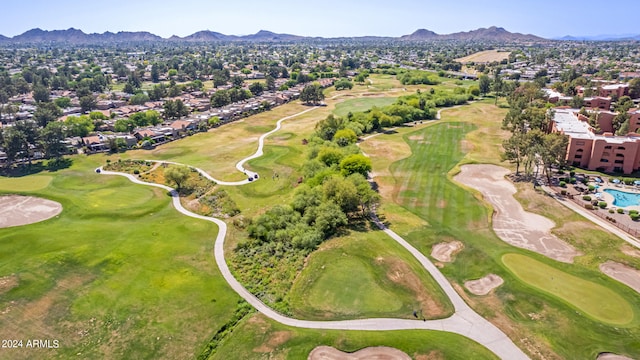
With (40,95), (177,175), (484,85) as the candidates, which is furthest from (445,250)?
(40,95)

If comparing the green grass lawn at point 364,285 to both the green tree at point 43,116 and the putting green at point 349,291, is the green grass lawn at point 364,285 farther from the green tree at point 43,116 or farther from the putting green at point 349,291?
the green tree at point 43,116

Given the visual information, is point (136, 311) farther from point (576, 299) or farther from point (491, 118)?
point (491, 118)

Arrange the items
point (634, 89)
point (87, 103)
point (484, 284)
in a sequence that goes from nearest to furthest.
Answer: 1. point (484, 284)
2. point (634, 89)
3. point (87, 103)

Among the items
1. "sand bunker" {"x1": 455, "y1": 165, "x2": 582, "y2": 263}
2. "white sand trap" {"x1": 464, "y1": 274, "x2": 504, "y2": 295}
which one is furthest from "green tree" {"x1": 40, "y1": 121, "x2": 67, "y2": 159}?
"white sand trap" {"x1": 464, "y1": 274, "x2": 504, "y2": 295}

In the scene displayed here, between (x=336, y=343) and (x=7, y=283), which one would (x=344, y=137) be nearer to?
(x=336, y=343)

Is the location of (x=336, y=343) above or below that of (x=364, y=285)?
below

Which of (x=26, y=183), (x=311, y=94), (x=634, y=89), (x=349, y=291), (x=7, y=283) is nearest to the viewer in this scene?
(x=349, y=291)

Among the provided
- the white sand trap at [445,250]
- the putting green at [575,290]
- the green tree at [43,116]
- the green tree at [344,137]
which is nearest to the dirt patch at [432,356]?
the white sand trap at [445,250]
